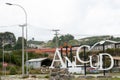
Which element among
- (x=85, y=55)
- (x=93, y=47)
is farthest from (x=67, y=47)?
(x=93, y=47)

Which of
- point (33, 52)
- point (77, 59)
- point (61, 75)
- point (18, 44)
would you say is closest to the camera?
point (61, 75)

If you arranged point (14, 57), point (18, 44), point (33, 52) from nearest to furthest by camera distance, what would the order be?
point (14, 57)
point (33, 52)
point (18, 44)

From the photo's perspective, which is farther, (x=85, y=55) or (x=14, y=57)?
(x=14, y=57)

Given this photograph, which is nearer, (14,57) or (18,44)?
(14,57)

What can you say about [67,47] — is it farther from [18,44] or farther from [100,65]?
[18,44]

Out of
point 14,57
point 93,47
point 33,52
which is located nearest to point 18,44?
point 33,52

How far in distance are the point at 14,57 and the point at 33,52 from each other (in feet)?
38.5

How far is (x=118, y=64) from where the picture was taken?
31750 mm

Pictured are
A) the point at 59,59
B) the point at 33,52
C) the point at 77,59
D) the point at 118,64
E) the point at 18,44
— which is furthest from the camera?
the point at 18,44

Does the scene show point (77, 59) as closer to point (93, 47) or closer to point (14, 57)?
point (93, 47)

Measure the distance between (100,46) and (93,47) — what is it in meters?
2.23

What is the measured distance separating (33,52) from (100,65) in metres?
68.0

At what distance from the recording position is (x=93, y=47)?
24.8 m

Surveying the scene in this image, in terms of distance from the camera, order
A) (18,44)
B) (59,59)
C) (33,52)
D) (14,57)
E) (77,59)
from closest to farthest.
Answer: (59,59) → (77,59) → (14,57) → (33,52) → (18,44)
